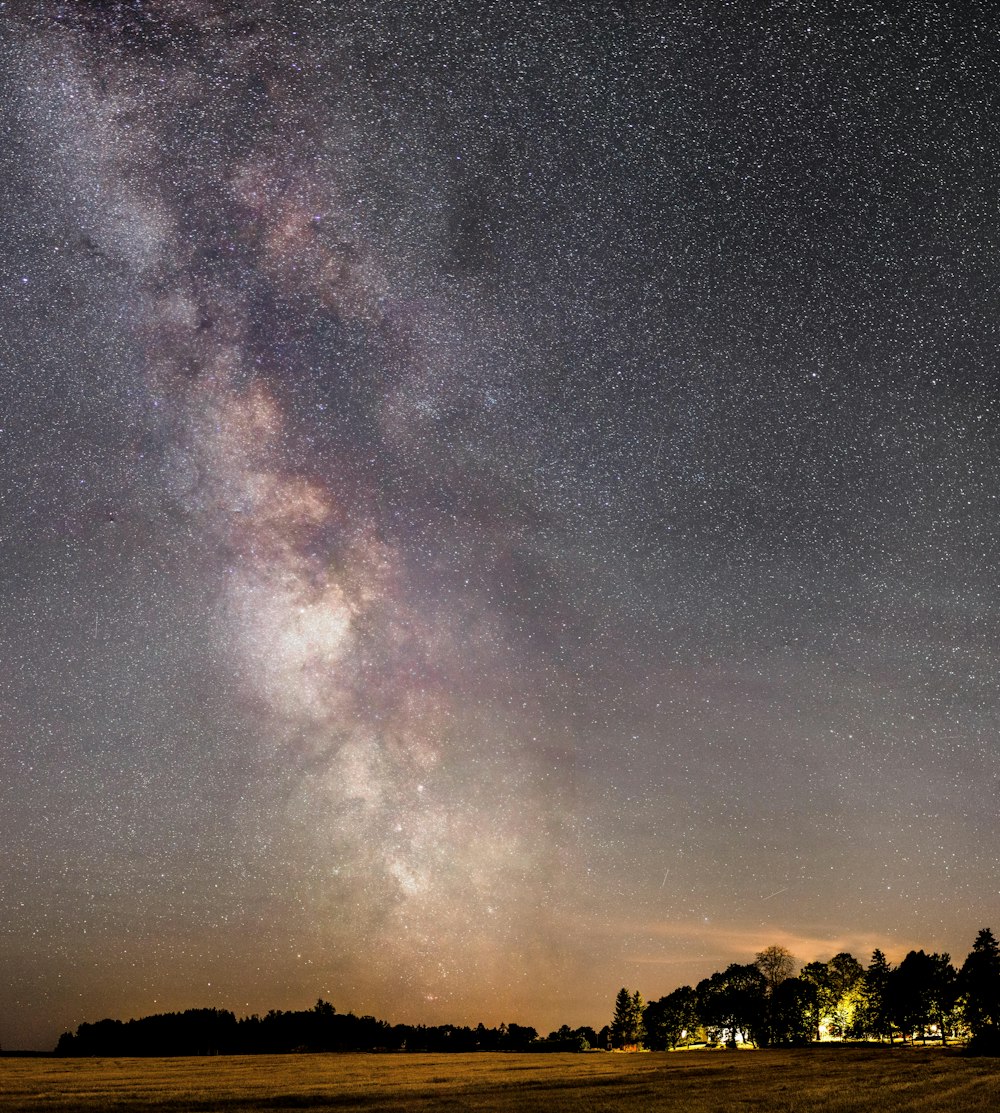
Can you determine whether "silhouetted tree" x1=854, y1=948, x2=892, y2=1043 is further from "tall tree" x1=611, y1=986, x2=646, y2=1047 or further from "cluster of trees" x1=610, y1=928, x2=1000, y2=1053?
"tall tree" x1=611, y1=986, x2=646, y2=1047

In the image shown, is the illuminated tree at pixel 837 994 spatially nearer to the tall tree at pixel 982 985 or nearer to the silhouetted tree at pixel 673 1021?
the tall tree at pixel 982 985

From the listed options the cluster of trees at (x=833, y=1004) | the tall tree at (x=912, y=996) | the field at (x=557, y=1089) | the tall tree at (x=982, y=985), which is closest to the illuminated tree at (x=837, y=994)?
the cluster of trees at (x=833, y=1004)

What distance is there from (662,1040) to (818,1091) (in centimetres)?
13608

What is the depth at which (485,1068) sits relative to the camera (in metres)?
70.6

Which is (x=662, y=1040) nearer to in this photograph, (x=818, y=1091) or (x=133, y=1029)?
(x=133, y=1029)

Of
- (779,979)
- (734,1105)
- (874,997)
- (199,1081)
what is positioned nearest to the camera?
(734,1105)

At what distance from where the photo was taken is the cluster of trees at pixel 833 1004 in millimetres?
89562

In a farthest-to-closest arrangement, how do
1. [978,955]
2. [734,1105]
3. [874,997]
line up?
[874,997] < [978,955] < [734,1105]

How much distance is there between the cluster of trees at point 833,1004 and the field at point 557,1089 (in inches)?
1048

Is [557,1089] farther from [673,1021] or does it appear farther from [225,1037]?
[225,1037]

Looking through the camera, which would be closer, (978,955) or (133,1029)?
(978,955)

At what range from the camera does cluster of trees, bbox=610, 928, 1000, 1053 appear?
3526 inches

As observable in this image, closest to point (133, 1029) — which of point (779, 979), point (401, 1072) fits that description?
point (779, 979)

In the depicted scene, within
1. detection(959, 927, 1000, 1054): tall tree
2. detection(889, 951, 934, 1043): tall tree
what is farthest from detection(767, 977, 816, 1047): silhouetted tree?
detection(959, 927, 1000, 1054): tall tree
